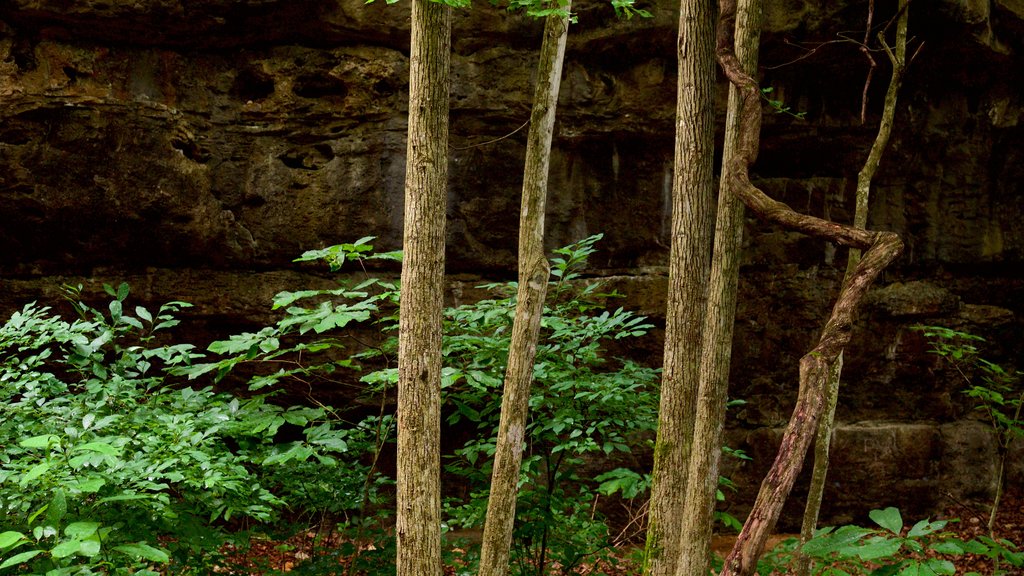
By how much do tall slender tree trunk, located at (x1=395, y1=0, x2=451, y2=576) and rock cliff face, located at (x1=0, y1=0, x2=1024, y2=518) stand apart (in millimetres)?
3534

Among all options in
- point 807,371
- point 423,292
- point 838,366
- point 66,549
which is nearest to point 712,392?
point 807,371

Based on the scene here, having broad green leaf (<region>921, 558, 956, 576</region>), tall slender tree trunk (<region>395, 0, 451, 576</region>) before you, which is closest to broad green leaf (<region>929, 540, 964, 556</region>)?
broad green leaf (<region>921, 558, 956, 576</region>)

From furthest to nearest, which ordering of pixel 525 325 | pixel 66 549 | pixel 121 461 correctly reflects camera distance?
pixel 525 325 < pixel 121 461 < pixel 66 549

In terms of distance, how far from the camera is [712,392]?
14.0 ft

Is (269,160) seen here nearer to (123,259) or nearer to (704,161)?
(123,259)

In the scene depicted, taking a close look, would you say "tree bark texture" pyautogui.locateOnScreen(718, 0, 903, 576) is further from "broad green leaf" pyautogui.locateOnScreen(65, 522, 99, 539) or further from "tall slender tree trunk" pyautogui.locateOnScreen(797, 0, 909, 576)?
"tall slender tree trunk" pyautogui.locateOnScreen(797, 0, 909, 576)

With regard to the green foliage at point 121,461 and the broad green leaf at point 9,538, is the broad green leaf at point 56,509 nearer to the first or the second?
the green foliage at point 121,461

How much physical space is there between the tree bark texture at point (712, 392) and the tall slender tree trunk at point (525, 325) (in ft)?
3.33

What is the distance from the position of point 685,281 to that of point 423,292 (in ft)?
5.20

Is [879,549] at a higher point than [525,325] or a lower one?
lower

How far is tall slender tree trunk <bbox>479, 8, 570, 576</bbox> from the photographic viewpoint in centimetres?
409

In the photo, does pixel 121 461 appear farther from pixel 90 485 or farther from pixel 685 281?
pixel 685 281

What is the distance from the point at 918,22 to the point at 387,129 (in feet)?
21.5

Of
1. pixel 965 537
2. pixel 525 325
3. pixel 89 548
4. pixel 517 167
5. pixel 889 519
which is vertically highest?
pixel 517 167
